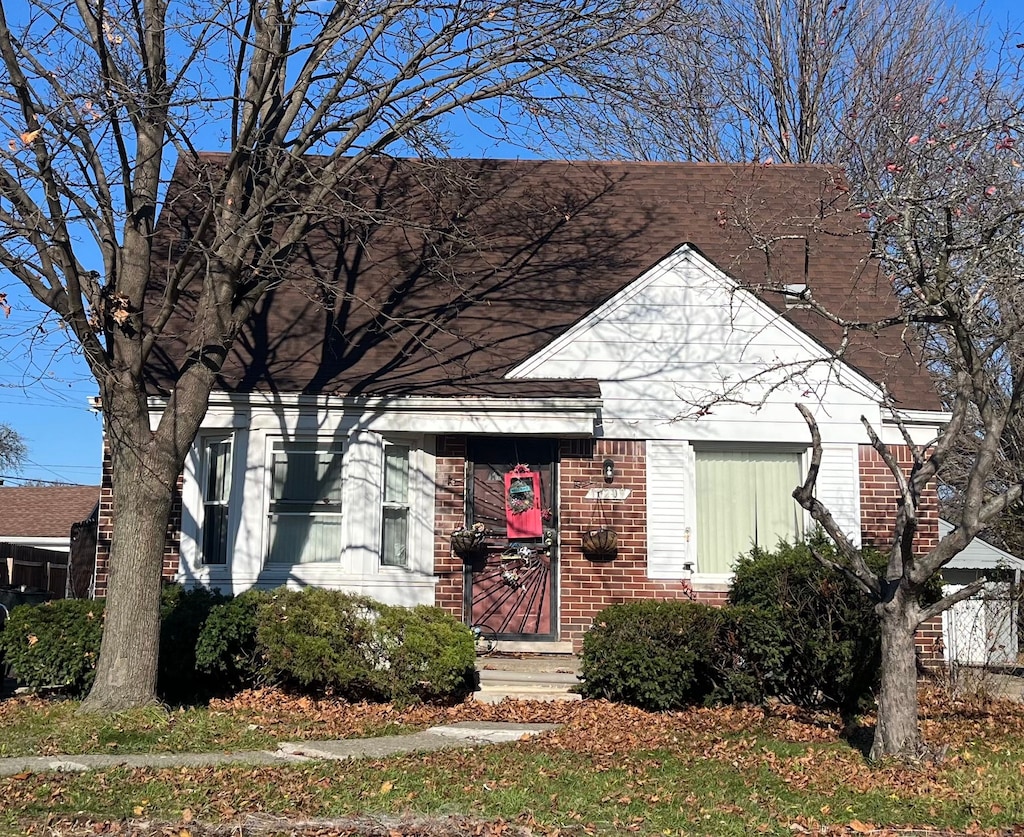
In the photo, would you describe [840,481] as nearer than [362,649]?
No

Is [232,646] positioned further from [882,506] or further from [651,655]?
[882,506]

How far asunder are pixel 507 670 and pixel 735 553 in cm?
322

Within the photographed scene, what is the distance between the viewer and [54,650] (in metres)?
10.0

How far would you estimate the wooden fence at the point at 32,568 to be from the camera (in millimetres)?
20047

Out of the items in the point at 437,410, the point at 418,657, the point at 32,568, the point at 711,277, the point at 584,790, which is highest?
the point at 711,277

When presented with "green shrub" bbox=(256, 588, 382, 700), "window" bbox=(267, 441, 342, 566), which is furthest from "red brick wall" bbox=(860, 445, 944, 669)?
"window" bbox=(267, 441, 342, 566)

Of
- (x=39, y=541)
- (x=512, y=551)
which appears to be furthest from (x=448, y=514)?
(x=39, y=541)

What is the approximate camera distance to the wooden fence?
65.8ft

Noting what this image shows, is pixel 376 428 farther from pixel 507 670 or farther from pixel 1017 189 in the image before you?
pixel 1017 189

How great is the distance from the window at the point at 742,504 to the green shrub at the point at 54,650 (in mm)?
6685

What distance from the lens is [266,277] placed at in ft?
32.6

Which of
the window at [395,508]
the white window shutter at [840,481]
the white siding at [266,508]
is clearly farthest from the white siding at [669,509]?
the window at [395,508]

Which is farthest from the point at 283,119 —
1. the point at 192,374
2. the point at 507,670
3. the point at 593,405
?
the point at 507,670

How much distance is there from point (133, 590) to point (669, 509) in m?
6.10
